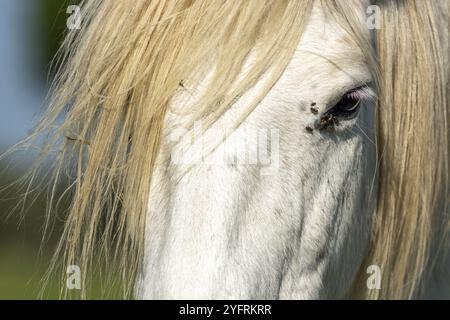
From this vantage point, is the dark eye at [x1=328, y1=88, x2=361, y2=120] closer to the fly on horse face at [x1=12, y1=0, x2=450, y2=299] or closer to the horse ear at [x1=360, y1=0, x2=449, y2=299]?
the fly on horse face at [x1=12, y1=0, x2=450, y2=299]

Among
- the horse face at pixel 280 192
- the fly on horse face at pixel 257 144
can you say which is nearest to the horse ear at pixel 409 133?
the fly on horse face at pixel 257 144

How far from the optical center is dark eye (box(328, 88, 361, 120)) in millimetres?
1976

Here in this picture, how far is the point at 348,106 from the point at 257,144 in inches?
12.9

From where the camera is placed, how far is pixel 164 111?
199 cm

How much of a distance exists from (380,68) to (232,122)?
0.61 m

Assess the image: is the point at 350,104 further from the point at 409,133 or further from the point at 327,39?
the point at 409,133

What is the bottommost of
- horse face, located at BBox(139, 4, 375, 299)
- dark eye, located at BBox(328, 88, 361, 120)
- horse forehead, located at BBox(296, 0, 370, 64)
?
horse face, located at BBox(139, 4, 375, 299)

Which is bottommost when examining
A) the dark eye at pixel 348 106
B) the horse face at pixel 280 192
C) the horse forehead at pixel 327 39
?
the horse face at pixel 280 192

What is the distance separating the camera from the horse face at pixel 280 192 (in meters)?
1.75

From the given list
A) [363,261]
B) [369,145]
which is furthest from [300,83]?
[363,261]

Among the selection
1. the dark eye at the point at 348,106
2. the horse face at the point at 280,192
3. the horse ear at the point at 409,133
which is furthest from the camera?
the horse ear at the point at 409,133

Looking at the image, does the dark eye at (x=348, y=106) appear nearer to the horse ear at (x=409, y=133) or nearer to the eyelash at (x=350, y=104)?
the eyelash at (x=350, y=104)

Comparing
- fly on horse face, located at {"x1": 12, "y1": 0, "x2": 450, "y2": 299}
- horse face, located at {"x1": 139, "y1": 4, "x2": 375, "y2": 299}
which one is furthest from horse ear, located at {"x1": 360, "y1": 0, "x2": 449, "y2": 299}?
horse face, located at {"x1": 139, "y1": 4, "x2": 375, "y2": 299}

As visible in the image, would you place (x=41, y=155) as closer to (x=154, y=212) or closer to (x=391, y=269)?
(x=154, y=212)
